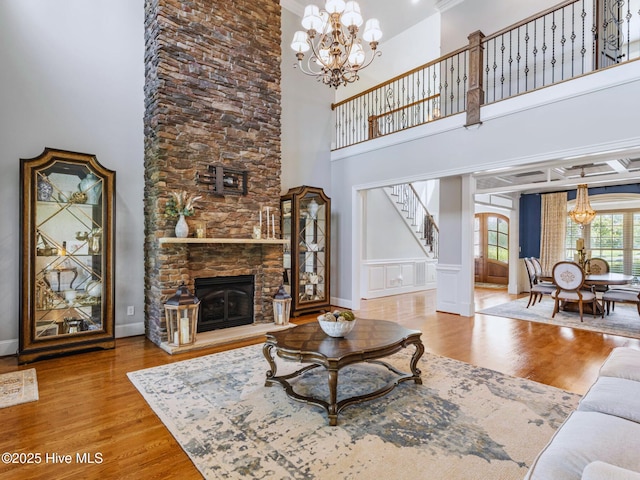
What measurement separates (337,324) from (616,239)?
29.9ft

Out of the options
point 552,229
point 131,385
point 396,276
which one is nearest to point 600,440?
point 131,385

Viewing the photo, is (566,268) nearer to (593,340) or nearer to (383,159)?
(593,340)

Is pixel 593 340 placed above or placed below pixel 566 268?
below

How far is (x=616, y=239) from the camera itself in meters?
8.44

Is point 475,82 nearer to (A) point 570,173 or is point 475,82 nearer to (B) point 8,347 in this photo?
(A) point 570,173

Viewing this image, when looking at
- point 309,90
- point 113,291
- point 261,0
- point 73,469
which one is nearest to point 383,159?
point 309,90

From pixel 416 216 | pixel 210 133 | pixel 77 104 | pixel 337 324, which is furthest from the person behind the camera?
pixel 416 216

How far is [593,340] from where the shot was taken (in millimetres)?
4594

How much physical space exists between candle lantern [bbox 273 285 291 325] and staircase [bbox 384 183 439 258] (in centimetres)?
460

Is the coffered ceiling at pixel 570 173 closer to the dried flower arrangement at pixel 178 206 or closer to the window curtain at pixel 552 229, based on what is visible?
the window curtain at pixel 552 229

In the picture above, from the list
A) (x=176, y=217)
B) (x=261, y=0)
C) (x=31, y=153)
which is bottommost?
(x=176, y=217)

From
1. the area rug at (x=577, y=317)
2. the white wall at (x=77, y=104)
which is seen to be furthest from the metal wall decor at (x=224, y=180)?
the area rug at (x=577, y=317)

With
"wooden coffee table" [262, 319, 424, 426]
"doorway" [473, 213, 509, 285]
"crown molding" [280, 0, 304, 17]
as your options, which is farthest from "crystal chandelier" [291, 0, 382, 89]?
"doorway" [473, 213, 509, 285]

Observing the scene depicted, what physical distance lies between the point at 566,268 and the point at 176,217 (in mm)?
6169
